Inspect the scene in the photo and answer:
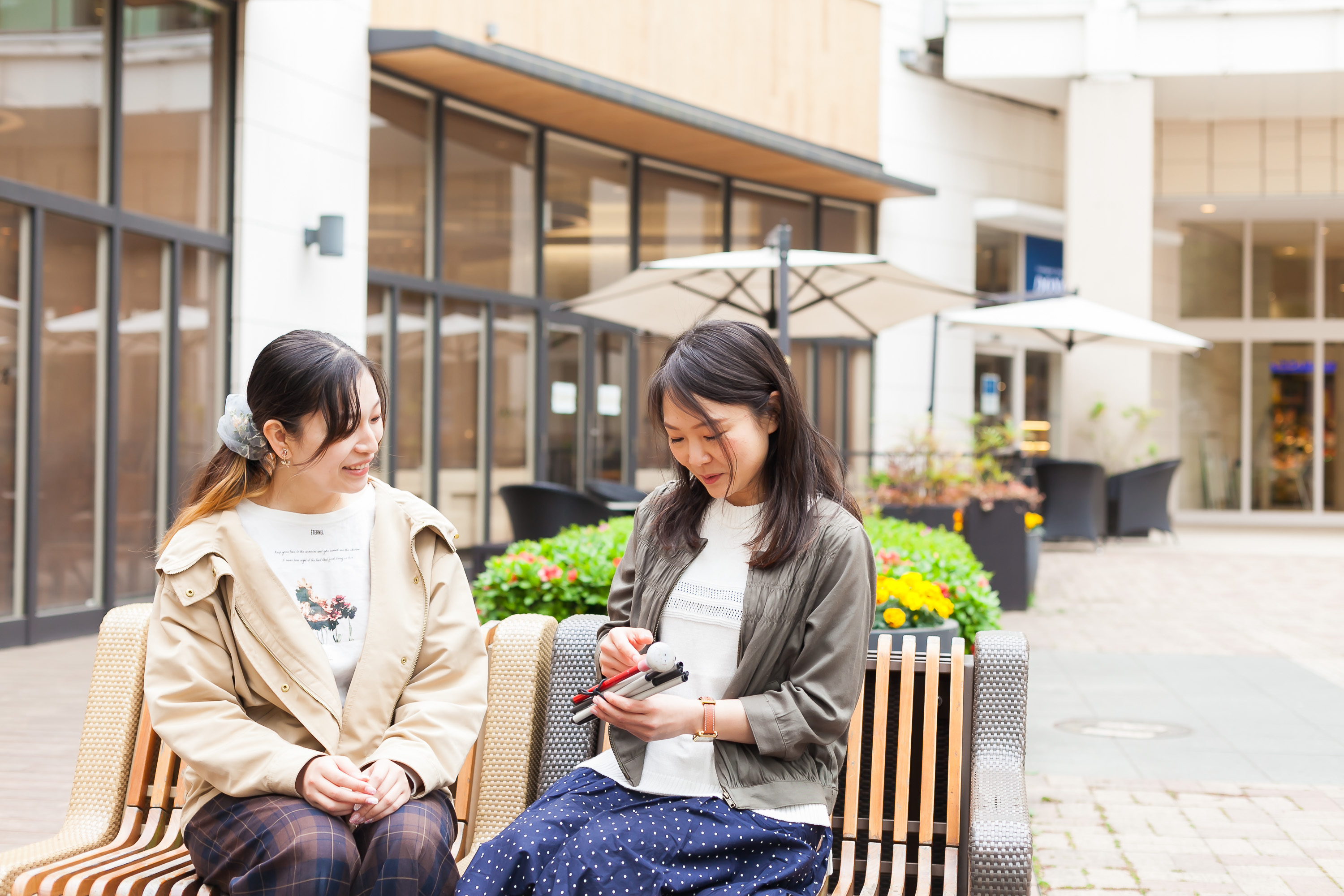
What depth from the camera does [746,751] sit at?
239 cm

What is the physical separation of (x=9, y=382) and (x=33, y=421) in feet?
0.90

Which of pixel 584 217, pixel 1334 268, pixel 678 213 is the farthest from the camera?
pixel 1334 268

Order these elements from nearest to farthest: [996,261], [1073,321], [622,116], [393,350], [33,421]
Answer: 1. [33,421]
2. [393,350]
3. [622,116]
4. [1073,321]
5. [996,261]

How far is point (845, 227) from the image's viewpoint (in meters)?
17.9

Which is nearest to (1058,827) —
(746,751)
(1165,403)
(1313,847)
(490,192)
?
(1313,847)

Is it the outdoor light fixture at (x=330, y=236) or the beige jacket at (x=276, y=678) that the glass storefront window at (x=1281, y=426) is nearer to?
the outdoor light fixture at (x=330, y=236)

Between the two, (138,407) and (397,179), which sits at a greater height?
(397,179)

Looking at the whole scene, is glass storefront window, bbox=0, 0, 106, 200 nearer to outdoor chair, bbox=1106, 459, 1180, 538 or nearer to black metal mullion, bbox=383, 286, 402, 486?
black metal mullion, bbox=383, 286, 402, 486

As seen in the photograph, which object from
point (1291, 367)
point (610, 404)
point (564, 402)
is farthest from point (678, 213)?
point (1291, 367)

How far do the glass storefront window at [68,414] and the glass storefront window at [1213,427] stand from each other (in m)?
18.8

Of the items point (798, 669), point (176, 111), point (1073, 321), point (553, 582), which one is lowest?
point (553, 582)

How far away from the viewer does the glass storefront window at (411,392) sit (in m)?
11.7

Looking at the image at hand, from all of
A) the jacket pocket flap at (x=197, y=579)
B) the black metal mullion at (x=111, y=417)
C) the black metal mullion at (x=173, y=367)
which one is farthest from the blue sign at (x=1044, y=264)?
the jacket pocket flap at (x=197, y=579)

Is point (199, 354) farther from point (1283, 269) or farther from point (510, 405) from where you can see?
point (1283, 269)
